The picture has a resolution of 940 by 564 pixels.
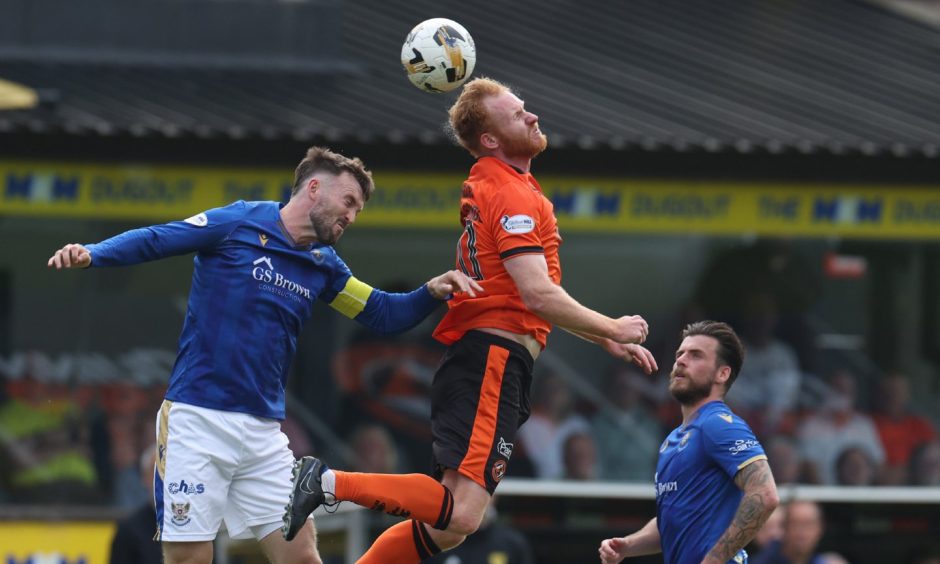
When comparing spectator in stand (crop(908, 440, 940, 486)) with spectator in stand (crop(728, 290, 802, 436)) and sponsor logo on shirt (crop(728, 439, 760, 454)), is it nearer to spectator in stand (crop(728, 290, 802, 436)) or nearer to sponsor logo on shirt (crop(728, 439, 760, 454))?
spectator in stand (crop(728, 290, 802, 436))

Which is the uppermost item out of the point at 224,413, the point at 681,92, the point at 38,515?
the point at 681,92

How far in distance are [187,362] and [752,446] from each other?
239 cm

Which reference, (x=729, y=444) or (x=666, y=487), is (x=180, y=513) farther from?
(x=729, y=444)

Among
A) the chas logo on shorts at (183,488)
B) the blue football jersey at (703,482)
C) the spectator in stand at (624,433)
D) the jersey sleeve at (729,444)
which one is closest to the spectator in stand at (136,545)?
the chas logo on shorts at (183,488)

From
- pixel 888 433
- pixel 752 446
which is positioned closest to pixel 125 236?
pixel 752 446

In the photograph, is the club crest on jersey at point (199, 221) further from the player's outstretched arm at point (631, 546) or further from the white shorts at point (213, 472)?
the player's outstretched arm at point (631, 546)

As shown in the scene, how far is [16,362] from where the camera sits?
12.4 meters

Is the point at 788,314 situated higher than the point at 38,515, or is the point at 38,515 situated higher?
the point at 788,314

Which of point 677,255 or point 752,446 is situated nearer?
point 752,446

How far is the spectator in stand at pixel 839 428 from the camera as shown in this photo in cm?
1305

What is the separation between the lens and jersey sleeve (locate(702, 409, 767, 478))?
6848 millimetres

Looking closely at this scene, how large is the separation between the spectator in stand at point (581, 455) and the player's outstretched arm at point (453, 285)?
234 inches

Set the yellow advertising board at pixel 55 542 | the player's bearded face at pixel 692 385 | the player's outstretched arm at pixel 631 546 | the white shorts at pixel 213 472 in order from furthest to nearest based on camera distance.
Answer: the yellow advertising board at pixel 55 542, the player's outstretched arm at pixel 631 546, the player's bearded face at pixel 692 385, the white shorts at pixel 213 472

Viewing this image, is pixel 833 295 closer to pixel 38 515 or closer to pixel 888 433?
pixel 888 433
